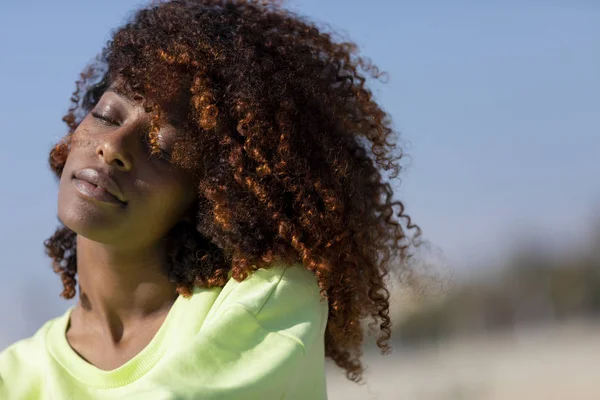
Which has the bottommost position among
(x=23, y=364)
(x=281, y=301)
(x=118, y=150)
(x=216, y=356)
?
(x=23, y=364)

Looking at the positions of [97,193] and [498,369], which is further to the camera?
[498,369]

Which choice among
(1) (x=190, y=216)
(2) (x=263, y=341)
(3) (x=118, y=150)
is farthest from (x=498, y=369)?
(3) (x=118, y=150)

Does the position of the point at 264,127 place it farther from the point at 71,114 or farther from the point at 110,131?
the point at 71,114

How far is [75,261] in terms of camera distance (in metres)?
3.79

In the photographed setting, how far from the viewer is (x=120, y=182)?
3.01 metres

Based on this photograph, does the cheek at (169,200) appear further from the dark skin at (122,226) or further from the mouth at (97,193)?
the mouth at (97,193)

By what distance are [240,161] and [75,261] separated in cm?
109

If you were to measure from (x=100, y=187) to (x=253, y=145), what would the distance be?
55 centimetres

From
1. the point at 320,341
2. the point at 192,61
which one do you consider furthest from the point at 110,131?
the point at 320,341

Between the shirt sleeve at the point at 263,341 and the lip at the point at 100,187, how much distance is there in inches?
19.9

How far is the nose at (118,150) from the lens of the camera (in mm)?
3000

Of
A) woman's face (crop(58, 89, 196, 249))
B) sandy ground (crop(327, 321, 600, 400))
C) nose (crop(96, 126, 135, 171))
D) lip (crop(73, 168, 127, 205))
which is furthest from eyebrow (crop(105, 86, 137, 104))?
sandy ground (crop(327, 321, 600, 400))

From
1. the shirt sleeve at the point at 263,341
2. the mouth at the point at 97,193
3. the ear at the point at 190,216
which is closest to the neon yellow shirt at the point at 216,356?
the shirt sleeve at the point at 263,341

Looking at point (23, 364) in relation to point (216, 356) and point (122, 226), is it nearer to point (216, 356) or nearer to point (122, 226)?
point (122, 226)
